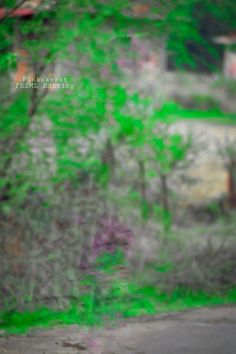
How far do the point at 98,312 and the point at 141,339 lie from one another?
1148 millimetres

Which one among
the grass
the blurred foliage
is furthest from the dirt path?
the blurred foliage

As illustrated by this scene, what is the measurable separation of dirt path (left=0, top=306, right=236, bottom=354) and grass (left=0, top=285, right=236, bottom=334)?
1.14 ft

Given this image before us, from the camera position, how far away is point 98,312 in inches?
258

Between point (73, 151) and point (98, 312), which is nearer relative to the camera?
point (98, 312)

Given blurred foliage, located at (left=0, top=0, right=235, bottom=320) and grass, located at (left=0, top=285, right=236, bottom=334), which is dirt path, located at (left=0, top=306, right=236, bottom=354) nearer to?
grass, located at (left=0, top=285, right=236, bottom=334)

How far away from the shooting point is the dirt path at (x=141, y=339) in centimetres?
520

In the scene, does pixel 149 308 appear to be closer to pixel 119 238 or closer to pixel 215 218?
pixel 119 238

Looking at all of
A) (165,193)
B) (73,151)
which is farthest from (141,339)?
(165,193)

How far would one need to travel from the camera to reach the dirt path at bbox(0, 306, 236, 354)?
5195mm

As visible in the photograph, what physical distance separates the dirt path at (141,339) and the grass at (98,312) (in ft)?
1.14

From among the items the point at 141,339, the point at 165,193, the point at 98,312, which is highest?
the point at 165,193

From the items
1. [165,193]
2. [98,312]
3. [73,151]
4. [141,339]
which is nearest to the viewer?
[141,339]

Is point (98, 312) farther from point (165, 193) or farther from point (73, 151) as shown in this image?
point (165, 193)

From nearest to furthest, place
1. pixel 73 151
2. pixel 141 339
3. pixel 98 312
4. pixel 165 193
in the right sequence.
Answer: pixel 141 339 → pixel 98 312 → pixel 73 151 → pixel 165 193
